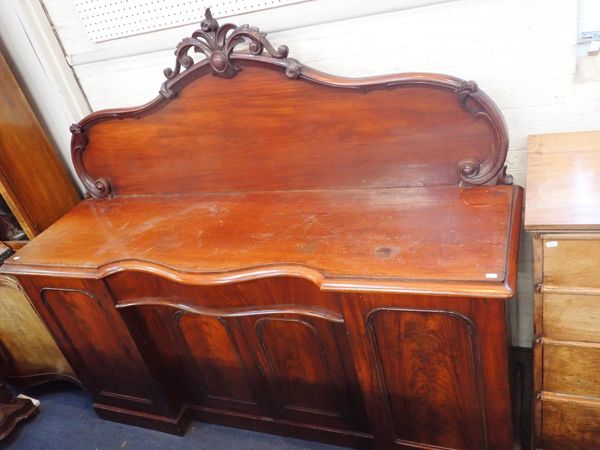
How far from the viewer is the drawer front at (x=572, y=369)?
4.09ft

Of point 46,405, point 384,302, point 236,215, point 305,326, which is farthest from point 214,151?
point 46,405

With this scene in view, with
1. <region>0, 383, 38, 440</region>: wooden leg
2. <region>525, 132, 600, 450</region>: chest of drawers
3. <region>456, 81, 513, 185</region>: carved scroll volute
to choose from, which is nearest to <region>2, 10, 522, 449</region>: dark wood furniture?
<region>456, 81, 513, 185</region>: carved scroll volute

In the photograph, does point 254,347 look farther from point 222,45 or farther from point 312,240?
point 222,45

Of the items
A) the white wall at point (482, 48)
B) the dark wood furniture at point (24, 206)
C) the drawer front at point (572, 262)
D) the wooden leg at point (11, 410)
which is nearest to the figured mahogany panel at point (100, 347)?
the dark wood furniture at point (24, 206)

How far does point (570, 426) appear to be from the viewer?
1379 millimetres

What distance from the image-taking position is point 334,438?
70.1 inches

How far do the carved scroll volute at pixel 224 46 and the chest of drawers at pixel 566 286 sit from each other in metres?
0.79

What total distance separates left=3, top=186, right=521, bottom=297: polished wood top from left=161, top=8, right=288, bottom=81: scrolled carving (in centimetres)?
46

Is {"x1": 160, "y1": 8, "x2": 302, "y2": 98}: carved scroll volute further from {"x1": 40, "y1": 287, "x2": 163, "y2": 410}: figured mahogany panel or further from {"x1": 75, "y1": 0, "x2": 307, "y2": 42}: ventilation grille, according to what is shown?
{"x1": 40, "y1": 287, "x2": 163, "y2": 410}: figured mahogany panel

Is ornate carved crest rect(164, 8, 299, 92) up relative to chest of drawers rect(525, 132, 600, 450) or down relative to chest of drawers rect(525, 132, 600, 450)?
up

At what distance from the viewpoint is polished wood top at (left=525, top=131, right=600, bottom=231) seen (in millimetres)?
1093

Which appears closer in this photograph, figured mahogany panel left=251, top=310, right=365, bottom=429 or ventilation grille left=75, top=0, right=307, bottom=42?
figured mahogany panel left=251, top=310, right=365, bottom=429

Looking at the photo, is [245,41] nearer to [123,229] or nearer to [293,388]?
[123,229]

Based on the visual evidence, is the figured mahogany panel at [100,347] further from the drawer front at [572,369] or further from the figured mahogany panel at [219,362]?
the drawer front at [572,369]
